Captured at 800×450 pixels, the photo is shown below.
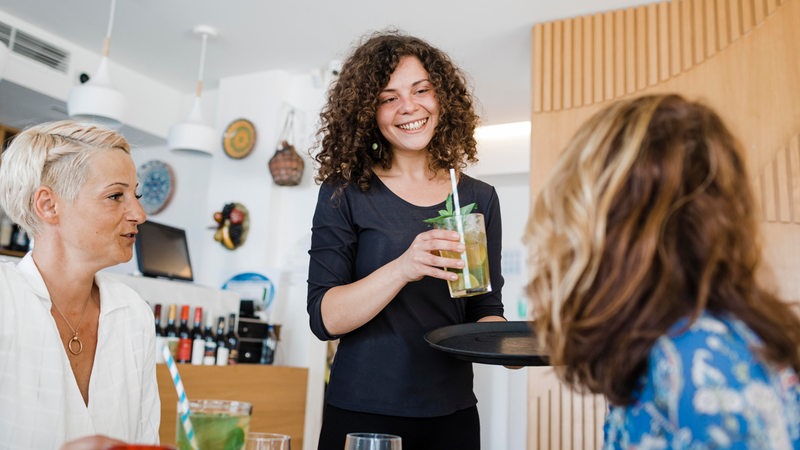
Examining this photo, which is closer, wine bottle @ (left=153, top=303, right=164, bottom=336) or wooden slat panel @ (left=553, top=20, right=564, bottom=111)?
wine bottle @ (left=153, top=303, right=164, bottom=336)

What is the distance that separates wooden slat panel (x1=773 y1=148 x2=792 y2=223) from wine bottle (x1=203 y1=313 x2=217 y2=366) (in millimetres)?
2861

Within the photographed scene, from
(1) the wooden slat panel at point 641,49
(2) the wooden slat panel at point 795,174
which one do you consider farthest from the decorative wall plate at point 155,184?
(2) the wooden slat panel at point 795,174

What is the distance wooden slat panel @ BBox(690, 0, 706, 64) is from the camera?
11.3ft

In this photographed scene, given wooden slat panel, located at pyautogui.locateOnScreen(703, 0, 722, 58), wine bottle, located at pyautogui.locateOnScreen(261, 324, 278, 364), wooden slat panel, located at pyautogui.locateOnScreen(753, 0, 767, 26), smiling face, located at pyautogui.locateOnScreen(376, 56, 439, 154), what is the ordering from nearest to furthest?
1. smiling face, located at pyautogui.locateOnScreen(376, 56, 439, 154)
2. wooden slat panel, located at pyautogui.locateOnScreen(753, 0, 767, 26)
3. wooden slat panel, located at pyautogui.locateOnScreen(703, 0, 722, 58)
4. wine bottle, located at pyautogui.locateOnScreen(261, 324, 278, 364)

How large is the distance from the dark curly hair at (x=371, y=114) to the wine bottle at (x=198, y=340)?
1.98 metres

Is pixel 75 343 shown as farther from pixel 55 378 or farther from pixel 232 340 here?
pixel 232 340

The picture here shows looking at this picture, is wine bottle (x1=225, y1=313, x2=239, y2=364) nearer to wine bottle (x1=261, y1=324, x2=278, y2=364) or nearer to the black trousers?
wine bottle (x1=261, y1=324, x2=278, y2=364)

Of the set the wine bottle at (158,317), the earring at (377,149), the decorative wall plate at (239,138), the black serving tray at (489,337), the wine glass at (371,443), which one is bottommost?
the wine glass at (371,443)

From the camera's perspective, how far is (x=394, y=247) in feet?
4.71

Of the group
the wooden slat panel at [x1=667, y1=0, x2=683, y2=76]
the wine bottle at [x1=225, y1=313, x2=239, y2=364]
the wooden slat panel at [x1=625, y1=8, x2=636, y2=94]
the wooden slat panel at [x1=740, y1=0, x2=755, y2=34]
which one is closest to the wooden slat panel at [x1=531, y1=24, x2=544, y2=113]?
the wooden slat panel at [x1=625, y1=8, x2=636, y2=94]

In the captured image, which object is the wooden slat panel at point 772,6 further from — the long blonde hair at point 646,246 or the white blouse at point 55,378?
the white blouse at point 55,378

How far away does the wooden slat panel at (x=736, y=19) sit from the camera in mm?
3350

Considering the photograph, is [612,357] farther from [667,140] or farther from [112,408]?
[112,408]

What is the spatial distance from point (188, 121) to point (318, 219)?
302 centimetres
